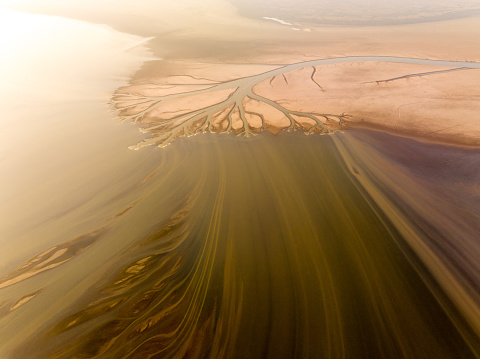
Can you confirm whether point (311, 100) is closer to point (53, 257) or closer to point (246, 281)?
point (246, 281)

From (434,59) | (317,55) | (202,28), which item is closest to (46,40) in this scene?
(202,28)

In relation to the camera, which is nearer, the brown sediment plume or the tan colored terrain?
the brown sediment plume

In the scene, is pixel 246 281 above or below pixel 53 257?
below

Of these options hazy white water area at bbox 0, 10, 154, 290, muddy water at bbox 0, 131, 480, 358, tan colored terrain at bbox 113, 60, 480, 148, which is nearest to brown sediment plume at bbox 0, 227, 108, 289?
muddy water at bbox 0, 131, 480, 358

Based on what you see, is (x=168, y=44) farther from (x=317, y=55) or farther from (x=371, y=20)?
(x=371, y=20)

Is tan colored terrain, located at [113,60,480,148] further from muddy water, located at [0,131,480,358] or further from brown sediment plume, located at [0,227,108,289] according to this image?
brown sediment plume, located at [0,227,108,289]

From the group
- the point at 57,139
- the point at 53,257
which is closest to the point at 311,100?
the point at 57,139

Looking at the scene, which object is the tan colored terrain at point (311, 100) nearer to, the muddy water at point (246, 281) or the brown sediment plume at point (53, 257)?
the muddy water at point (246, 281)

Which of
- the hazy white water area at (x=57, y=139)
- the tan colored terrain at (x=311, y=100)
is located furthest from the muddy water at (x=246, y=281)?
the tan colored terrain at (x=311, y=100)
